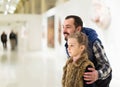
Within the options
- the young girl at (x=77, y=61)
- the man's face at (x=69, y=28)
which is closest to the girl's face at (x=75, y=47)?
the young girl at (x=77, y=61)

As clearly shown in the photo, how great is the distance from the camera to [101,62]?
203cm

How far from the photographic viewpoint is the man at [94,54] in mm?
1889

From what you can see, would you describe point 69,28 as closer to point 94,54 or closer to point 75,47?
point 75,47

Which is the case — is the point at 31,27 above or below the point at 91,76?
above

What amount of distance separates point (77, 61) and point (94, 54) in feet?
Result: 0.71

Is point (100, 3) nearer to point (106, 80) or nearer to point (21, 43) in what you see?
point (106, 80)

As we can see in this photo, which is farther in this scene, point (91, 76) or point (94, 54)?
point (94, 54)

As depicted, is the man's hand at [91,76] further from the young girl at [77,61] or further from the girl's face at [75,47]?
the girl's face at [75,47]

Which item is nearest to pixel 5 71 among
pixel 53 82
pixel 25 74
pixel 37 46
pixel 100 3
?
pixel 25 74

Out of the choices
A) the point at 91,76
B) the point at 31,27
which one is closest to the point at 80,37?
the point at 91,76

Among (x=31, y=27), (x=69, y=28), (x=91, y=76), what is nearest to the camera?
(x=91, y=76)

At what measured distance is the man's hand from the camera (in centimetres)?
183

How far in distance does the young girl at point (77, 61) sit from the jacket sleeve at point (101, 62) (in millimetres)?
121

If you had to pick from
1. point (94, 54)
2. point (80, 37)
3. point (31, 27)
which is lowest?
point (94, 54)
